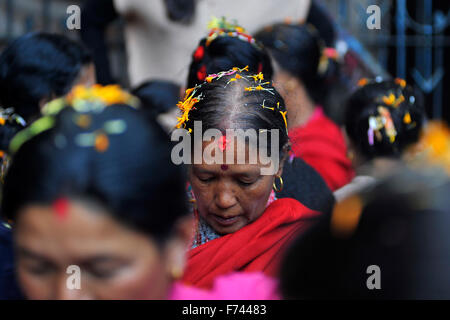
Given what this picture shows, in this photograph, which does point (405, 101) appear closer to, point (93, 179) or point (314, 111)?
point (314, 111)

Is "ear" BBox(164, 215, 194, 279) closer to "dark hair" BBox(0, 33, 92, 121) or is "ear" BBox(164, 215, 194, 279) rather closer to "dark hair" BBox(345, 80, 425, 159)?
"dark hair" BBox(0, 33, 92, 121)

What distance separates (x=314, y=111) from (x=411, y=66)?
414 centimetres

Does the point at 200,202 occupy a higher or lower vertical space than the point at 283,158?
lower

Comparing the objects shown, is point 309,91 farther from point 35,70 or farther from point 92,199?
point 92,199

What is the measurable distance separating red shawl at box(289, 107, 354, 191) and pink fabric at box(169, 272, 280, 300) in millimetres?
1349

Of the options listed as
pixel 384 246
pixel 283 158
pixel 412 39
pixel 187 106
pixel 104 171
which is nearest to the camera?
pixel 384 246

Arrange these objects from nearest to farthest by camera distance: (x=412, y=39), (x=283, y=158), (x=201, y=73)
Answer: (x=283, y=158), (x=201, y=73), (x=412, y=39)

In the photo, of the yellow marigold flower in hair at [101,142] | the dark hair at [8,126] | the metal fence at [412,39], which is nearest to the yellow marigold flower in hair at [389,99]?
the dark hair at [8,126]

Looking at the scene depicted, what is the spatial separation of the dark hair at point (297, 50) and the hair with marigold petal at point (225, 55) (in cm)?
51

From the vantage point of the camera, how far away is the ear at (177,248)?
1.27 meters

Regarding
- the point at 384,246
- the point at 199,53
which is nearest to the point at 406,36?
the point at 199,53


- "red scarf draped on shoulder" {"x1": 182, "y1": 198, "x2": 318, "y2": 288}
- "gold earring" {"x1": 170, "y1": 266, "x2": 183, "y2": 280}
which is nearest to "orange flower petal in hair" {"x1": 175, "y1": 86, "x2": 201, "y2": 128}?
"red scarf draped on shoulder" {"x1": 182, "y1": 198, "x2": 318, "y2": 288}

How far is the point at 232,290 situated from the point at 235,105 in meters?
0.70

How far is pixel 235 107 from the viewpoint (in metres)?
1.94
